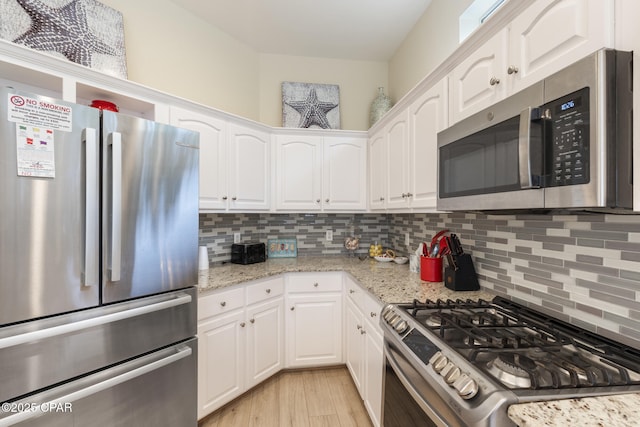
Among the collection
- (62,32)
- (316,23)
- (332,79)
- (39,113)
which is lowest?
(39,113)

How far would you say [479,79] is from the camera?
1.24 meters

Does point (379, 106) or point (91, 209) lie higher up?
point (379, 106)

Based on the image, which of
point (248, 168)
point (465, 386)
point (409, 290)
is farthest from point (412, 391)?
point (248, 168)

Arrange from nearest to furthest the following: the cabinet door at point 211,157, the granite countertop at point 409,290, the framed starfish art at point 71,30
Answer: the granite countertop at point 409,290
the framed starfish art at point 71,30
the cabinet door at point 211,157

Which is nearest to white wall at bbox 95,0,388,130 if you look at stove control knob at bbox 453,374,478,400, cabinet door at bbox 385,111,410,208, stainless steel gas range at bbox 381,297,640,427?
cabinet door at bbox 385,111,410,208

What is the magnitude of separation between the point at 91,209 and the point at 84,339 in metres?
0.54

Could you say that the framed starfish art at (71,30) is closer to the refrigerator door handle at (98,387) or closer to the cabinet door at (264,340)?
the refrigerator door handle at (98,387)

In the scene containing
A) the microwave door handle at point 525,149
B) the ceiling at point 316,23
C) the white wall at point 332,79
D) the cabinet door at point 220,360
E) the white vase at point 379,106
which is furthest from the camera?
the white wall at point 332,79

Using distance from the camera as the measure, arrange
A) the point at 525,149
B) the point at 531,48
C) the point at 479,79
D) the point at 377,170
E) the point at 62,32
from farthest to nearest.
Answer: the point at 377,170, the point at 62,32, the point at 479,79, the point at 531,48, the point at 525,149

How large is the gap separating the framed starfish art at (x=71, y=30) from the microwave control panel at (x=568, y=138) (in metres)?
2.28

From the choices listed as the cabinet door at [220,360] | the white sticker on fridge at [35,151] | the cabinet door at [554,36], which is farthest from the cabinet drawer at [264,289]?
the cabinet door at [554,36]

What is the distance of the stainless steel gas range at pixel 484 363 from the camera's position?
26.7 inches

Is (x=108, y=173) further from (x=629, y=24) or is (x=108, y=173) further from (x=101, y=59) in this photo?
(x=629, y=24)

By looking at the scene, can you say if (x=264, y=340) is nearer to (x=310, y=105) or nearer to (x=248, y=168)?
(x=248, y=168)
